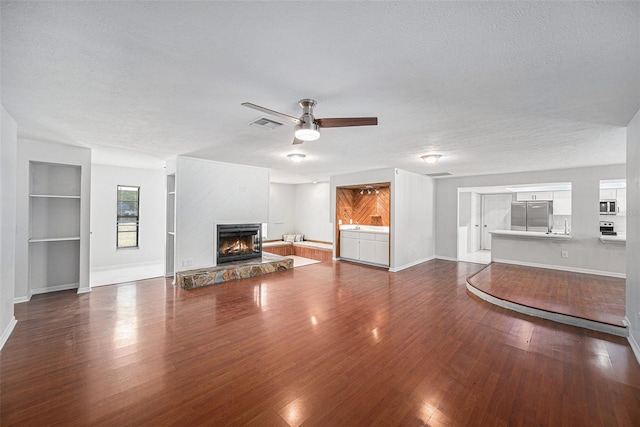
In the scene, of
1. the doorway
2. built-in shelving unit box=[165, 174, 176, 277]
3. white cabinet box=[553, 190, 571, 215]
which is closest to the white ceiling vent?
built-in shelving unit box=[165, 174, 176, 277]

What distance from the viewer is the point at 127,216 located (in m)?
6.85

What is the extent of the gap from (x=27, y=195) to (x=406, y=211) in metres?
7.21

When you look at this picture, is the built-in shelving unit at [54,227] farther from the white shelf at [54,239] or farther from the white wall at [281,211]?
the white wall at [281,211]

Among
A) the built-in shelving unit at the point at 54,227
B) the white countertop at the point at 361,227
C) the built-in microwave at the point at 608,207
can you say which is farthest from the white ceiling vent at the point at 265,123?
the built-in microwave at the point at 608,207

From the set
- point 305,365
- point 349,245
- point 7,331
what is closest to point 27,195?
point 7,331

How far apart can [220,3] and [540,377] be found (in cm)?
365

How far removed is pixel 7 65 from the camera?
200 centimetres

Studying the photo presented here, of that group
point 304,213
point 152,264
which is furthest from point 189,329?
point 304,213

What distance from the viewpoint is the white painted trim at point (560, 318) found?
3256 mm

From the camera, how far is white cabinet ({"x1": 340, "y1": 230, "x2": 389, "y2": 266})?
7020 mm

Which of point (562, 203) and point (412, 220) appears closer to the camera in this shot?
point (412, 220)

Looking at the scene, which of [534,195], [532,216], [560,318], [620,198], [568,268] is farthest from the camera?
[534,195]

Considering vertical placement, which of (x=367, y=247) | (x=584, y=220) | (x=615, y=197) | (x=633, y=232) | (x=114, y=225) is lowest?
(x=367, y=247)

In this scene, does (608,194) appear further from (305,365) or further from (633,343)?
(305,365)
